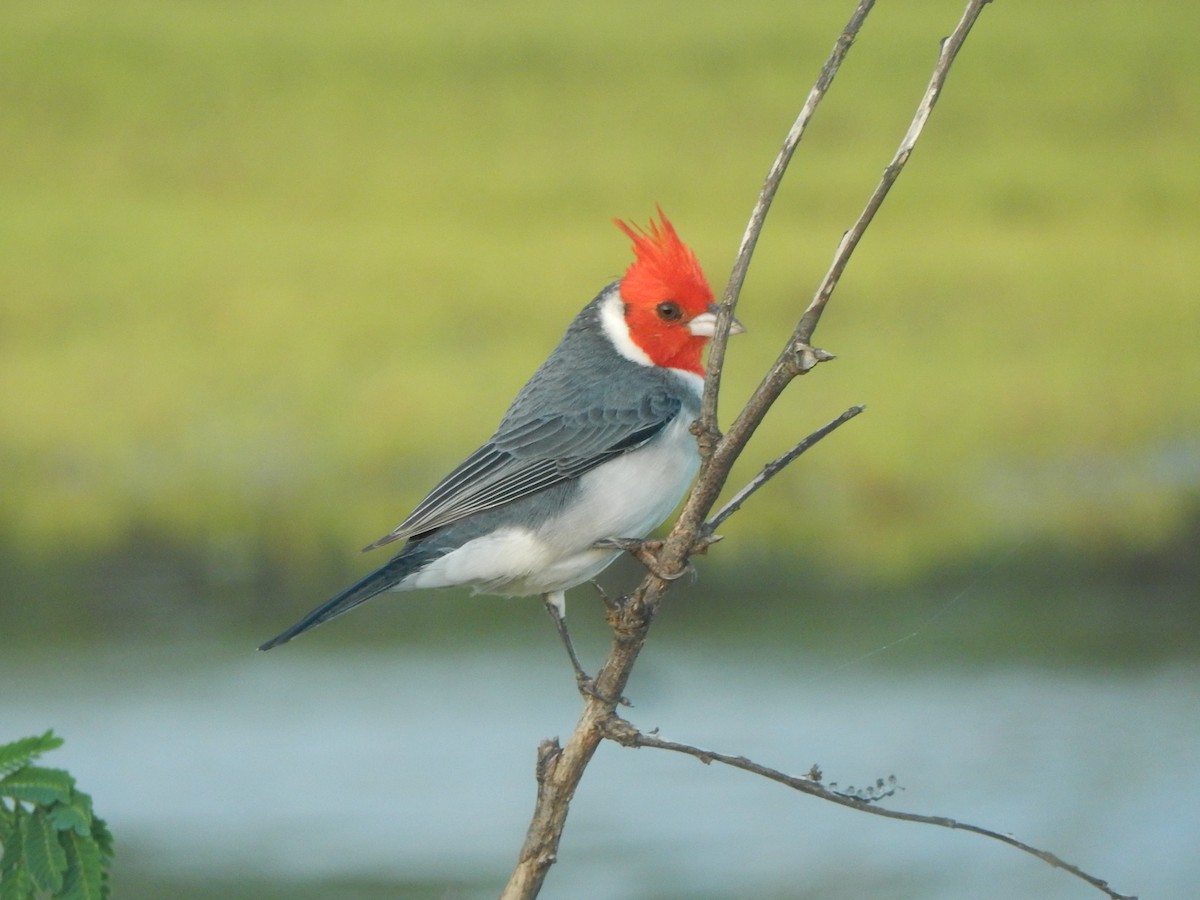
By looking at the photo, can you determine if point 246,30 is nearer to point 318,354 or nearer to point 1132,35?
point 318,354

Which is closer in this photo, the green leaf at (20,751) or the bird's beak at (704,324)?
the green leaf at (20,751)

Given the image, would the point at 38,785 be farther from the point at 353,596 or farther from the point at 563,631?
the point at 563,631

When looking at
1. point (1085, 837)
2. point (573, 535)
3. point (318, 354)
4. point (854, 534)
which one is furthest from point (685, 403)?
point (318, 354)

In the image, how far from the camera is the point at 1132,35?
4477 millimetres

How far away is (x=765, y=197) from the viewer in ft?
4.38

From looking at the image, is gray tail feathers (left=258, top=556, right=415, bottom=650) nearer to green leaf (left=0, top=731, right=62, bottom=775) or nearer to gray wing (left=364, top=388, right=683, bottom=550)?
gray wing (left=364, top=388, right=683, bottom=550)

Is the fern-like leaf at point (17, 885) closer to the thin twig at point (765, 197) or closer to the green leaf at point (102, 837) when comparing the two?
the green leaf at point (102, 837)

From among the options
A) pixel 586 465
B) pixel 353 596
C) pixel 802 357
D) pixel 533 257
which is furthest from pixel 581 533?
pixel 533 257

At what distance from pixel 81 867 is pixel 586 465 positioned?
0.78 meters

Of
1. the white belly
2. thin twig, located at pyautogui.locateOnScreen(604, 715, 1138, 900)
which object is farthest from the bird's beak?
thin twig, located at pyautogui.locateOnScreen(604, 715, 1138, 900)

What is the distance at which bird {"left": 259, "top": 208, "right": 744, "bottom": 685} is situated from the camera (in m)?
1.79

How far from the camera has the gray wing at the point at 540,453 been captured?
1823 millimetres

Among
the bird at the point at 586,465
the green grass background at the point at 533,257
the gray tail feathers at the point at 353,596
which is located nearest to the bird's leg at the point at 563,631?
the bird at the point at 586,465

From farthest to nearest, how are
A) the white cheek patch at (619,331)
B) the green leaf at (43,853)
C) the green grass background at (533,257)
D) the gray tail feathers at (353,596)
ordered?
the green grass background at (533,257) < the white cheek patch at (619,331) < the gray tail feathers at (353,596) < the green leaf at (43,853)
